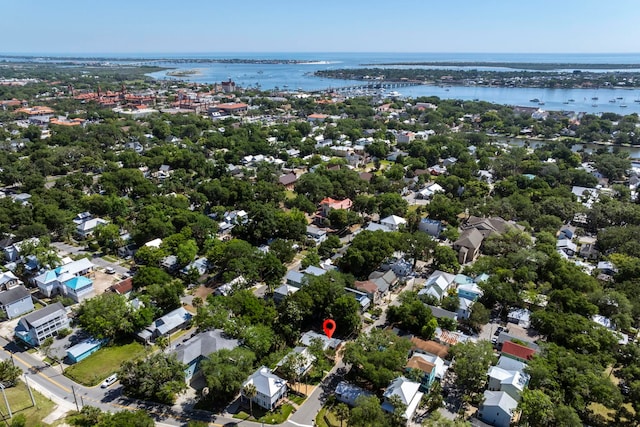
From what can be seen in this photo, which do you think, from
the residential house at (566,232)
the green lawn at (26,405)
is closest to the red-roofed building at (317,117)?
the residential house at (566,232)

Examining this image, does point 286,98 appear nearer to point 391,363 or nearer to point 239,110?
point 239,110

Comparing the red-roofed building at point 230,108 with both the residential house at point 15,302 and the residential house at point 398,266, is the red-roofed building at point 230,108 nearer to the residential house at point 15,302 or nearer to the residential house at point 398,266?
the residential house at point 398,266

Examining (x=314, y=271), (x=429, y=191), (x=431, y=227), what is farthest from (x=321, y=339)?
(x=429, y=191)

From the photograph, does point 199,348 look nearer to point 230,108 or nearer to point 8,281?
point 8,281

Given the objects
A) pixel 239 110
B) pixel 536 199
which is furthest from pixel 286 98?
pixel 536 199

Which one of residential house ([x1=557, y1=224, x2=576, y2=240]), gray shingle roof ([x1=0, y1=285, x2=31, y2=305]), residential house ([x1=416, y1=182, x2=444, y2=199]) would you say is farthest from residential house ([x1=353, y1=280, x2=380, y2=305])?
residential house ([x1=416, y1=182, x2=444, y2=199])
